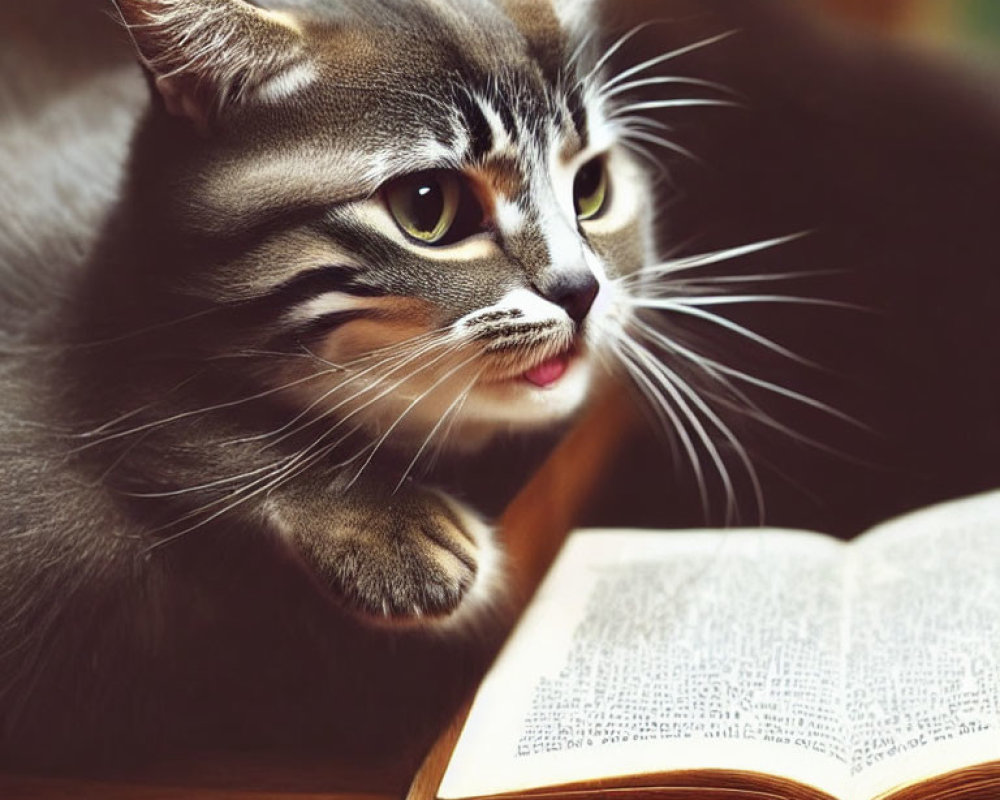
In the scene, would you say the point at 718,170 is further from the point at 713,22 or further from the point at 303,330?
the point at 303,330

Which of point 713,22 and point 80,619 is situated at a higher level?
point 713,22

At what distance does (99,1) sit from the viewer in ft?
2.14

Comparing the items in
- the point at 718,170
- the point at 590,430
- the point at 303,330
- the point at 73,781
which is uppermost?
the point at 718,170

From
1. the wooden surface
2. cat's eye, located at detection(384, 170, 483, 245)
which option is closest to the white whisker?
cat's eye, located at detection(384, 170, 483, 245)

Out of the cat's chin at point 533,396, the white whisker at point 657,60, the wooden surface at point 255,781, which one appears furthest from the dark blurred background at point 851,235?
the wooden surface at point 255,781

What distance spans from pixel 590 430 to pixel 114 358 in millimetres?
322

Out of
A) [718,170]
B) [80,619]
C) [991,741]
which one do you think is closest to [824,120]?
[718,170]

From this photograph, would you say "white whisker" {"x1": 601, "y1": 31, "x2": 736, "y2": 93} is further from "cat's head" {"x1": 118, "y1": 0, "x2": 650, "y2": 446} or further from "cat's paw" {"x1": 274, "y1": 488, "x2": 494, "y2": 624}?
"cat's paw" {"x1": 274, "y1": 488, "x2": 494, "y2": 624}

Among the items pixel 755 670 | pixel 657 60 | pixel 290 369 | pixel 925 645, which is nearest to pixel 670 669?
pixel 755 670

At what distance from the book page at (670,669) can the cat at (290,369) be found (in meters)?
0.07

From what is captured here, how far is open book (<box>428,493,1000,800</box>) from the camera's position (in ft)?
1.98

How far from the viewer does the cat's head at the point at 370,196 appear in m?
0.63

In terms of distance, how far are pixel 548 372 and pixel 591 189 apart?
130mm

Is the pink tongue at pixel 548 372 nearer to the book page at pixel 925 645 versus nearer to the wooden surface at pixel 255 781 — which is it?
the wooden surface at pixel 255 781
